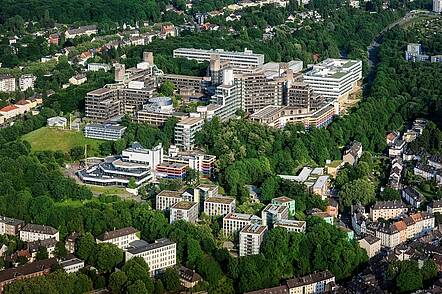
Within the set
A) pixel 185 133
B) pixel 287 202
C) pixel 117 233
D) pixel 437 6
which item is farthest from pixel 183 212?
pixel 437 6

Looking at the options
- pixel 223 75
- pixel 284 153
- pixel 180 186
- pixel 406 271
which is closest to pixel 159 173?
pixel 180 186

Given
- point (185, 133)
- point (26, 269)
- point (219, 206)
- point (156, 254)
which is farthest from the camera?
point (185, 133)

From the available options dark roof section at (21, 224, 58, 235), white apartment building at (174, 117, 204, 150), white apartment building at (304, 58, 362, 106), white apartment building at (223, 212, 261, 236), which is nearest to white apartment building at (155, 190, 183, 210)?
white apartment building at (223, 212, 261, 236)

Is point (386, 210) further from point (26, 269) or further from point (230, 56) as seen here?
point (230, 56)

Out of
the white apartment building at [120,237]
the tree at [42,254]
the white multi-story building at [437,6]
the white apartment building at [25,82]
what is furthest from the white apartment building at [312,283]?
the white multi-story building at [437,6]

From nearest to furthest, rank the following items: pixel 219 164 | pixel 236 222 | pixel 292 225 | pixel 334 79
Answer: pixel 292 225 < pixel 236 222 < pixel 219 164 < pixel 334 79

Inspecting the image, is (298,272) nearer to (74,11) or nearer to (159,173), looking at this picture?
(159,173)

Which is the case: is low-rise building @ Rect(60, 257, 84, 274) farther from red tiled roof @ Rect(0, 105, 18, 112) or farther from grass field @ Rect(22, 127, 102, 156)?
red tiled roof @ Rect(0, 105, 18, 112)
